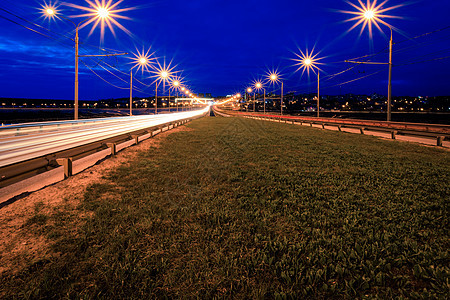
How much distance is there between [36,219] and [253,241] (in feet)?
13.9

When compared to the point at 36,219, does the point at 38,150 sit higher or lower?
higher

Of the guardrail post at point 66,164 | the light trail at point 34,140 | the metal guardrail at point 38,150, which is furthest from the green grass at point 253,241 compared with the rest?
the light trail at point 34,140

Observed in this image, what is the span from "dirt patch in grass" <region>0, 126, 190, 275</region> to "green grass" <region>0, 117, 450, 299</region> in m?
0.18

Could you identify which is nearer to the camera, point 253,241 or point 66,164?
point 253,241

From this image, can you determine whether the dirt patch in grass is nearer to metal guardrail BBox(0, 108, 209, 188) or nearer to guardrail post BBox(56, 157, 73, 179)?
guardrail post BBox(56, 157, 73, 179)

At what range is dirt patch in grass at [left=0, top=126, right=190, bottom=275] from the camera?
3482 mm

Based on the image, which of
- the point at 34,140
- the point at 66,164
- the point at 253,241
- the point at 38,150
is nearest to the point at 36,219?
the point at 66,164

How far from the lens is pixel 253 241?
383 cm

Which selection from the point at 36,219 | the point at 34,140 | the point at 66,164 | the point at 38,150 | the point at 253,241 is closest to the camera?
the point at 253,241

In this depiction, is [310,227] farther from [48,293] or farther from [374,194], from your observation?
[48,293]

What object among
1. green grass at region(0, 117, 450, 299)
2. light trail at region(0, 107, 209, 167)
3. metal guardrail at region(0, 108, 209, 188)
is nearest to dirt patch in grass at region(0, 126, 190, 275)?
green grass at region(0, 117, 450, 299)

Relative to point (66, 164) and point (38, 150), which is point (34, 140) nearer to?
point (38, 150)

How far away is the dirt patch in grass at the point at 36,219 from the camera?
3482mm

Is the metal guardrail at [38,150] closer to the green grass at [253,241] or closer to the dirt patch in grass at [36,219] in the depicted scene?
the dirt patch in grass at [36,219]
